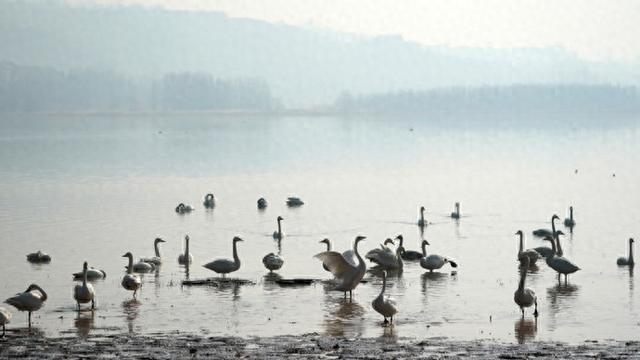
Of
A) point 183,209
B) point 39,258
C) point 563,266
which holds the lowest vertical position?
point 563,266

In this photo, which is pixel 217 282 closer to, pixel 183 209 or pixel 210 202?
pixel 183 209

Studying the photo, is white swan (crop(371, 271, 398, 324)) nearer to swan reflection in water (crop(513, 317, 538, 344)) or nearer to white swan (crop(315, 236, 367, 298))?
swan reflection in water (crop(513, 317, 538, 344))

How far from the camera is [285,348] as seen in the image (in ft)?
66.2

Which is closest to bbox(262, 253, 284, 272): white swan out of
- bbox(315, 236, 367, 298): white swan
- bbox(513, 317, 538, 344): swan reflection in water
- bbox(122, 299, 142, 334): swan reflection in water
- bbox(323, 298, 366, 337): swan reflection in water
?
bbox(315, 236, 367, 298): white swan

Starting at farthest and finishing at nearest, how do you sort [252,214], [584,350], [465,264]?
[252,214] → [465,264] → [584,350]

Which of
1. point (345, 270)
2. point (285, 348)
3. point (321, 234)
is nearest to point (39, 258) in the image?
point (345, 270)

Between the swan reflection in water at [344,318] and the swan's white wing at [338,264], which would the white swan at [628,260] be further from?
the swan reflection in water at [344,318]

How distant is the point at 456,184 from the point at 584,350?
145ft

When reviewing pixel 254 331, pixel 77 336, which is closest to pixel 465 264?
pixel 254 331

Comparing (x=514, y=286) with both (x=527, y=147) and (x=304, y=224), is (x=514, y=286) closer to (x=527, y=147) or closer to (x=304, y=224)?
(x=304, y=224)

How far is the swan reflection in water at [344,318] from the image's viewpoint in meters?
22.8

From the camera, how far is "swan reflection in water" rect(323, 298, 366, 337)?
22.8 meters

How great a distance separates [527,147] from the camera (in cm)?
11031

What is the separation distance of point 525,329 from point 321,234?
702 inches
